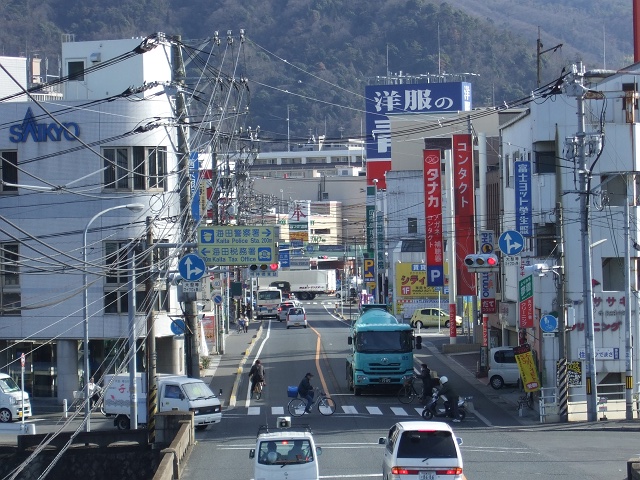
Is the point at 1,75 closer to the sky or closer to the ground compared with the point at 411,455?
closer to the sky

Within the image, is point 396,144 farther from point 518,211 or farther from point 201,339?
point 518,211

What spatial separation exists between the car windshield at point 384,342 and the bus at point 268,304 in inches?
2116

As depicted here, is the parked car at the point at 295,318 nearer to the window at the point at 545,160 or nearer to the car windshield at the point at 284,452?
the window at the point at 545,160

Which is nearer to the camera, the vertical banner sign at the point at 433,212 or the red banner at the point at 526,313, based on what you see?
the red banner at the point at 526,313

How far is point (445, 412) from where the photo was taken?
34.8 metres

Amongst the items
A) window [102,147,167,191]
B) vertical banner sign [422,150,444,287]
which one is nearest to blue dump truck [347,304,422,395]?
window [102,147,167,191]

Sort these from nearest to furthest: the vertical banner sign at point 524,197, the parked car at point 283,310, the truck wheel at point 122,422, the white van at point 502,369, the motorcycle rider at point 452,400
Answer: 1. the motorcycle rider at point 452,400
2. the truck wheel at point 122,422
3. the vertical banner sign at point 524,197
4. the white van at point 502,369
5. the parked car at point 283,310

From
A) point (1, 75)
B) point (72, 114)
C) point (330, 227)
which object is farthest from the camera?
point (330, 227)

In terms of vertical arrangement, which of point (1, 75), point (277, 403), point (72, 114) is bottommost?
point (277, 403)

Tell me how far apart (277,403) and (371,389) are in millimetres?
4204

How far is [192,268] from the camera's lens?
97.0 ft

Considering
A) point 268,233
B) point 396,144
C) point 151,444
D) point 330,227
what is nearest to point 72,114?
point 268,233

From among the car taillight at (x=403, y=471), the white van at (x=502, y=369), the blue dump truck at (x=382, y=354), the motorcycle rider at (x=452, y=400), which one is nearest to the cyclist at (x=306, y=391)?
the motorcycle rider at (x=452, y=400)

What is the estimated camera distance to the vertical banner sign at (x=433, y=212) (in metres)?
57.2
